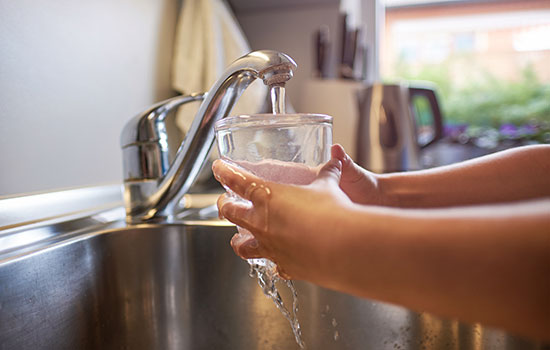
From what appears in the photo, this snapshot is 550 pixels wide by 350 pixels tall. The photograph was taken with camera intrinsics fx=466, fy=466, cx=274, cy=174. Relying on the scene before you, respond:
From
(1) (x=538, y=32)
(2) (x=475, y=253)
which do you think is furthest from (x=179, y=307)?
(1) (x=538, y=32)

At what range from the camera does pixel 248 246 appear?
0.36 metres

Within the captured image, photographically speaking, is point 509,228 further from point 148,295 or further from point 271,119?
point 148,295

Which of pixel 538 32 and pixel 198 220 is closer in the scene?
pixel 198 220

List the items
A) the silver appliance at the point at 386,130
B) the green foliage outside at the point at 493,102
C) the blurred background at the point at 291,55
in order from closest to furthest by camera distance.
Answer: the blurred background at the point at 291,55
the silver appliance at the point at 386,130
the green foliage outside at the point at 493,102

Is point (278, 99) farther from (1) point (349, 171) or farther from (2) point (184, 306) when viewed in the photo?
(2) point (184, 306)

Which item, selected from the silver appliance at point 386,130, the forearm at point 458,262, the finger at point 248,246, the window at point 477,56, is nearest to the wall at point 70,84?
the finger at point 248,246

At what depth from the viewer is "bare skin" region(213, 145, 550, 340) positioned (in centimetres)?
23

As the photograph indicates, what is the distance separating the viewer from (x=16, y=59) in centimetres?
55

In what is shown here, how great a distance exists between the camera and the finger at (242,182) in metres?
0.31

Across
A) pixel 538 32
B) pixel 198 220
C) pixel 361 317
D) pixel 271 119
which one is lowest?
pixel 361 317

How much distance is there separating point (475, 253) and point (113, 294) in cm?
42

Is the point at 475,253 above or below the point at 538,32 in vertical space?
below

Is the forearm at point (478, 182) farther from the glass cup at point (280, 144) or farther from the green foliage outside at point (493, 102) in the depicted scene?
the green foliage outside at point (493, 102)

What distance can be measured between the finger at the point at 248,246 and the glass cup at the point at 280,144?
51 millimetres
